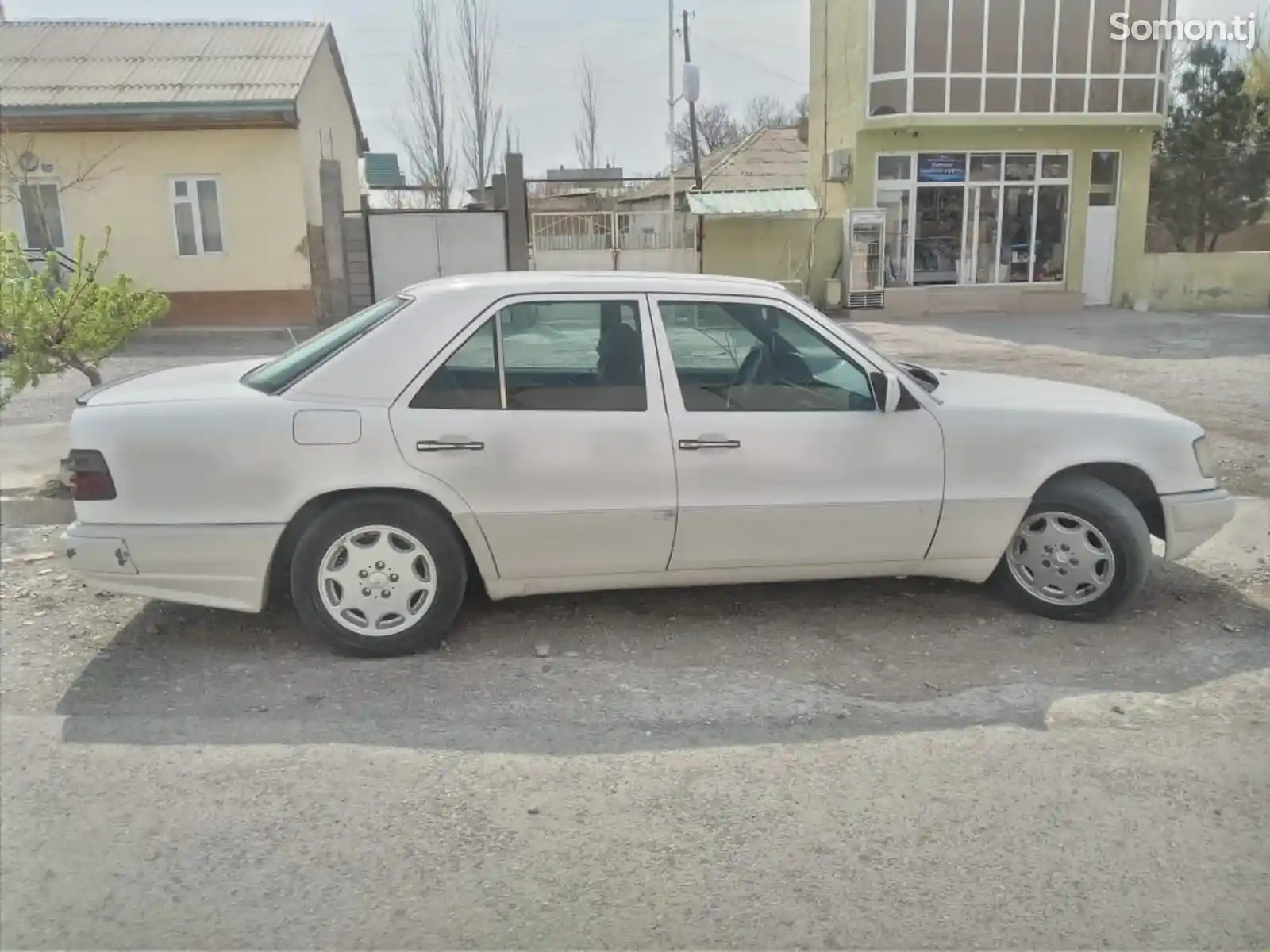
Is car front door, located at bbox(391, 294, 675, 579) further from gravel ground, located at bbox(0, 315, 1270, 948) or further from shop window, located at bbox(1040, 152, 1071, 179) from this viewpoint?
shop window, located at bbox(1040, 152, 1071, 179)

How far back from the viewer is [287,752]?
338 centimetres

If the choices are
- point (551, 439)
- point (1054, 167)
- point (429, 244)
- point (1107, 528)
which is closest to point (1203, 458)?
point (1107, 528)

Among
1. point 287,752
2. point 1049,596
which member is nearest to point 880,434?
point 1049,596

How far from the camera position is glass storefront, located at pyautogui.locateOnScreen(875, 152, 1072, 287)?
22.5 m

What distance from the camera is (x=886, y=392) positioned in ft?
14.0

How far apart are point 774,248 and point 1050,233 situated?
6239 mm

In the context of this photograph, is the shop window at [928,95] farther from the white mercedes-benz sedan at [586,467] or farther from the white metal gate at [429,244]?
the white mercedes-benz sedan at [586,467]

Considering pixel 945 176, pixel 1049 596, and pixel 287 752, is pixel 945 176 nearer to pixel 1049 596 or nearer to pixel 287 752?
pixel 1049 596

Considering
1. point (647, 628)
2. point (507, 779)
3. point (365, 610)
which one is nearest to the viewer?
point (507, 779)

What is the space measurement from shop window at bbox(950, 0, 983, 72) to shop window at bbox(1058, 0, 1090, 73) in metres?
1.66

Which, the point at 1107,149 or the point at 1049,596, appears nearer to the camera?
the point at 1049,596

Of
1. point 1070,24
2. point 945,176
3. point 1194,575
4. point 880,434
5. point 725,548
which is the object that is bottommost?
point 1194,575

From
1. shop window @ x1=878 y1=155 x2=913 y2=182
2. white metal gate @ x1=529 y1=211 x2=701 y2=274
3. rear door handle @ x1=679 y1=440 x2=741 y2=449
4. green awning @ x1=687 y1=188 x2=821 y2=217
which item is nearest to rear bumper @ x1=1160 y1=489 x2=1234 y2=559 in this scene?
rear door handle @ x1=679 y1=440 x2=741 y2=449

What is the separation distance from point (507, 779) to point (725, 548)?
1.45m
